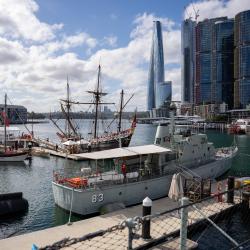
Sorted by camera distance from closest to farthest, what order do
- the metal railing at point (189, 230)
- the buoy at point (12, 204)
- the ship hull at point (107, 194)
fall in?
the metal railing at point (189, 230)
the ship hull at point (107, 194)
the buoy at point (12, 204)

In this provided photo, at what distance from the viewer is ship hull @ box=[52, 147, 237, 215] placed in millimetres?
22906

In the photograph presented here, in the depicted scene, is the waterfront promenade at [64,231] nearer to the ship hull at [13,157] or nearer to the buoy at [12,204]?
the buoy at [12,204]

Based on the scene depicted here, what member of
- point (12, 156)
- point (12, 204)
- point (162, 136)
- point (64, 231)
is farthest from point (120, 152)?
point (12, 156)

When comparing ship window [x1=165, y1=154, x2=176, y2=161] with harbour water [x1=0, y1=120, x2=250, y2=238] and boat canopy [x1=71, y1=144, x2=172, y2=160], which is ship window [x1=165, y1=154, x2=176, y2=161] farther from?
harbour water [x1=0, y1=120, x2=250, y2=238]

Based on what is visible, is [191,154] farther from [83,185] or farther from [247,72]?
[247,72]

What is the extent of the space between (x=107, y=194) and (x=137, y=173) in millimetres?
4700

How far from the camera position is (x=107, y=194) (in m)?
23.7

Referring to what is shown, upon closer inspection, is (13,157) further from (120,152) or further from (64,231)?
(64,231)

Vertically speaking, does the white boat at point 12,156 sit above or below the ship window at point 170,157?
below

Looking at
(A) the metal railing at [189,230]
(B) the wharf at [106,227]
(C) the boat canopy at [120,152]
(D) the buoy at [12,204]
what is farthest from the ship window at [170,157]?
(D) the buoy at [12,204]

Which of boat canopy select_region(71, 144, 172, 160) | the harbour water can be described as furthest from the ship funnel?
the harbour water

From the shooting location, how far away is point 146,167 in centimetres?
2777

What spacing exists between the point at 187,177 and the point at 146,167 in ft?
11.2

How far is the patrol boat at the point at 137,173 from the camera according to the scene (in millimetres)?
23281
